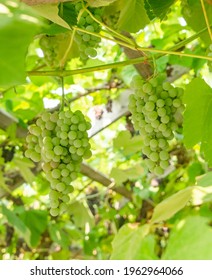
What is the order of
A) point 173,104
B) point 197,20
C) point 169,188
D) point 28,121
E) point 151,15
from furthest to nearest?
point 169,188 → point 28,121 → point 197,20 → point 151,15 → point 173,104

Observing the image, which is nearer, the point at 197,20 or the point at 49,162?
the point at 49,162

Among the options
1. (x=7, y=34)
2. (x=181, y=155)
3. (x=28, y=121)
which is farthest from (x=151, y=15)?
(x=181, y=155)

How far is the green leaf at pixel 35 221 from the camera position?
7.31 ft

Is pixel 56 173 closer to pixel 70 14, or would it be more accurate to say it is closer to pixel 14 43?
pixel 70 14

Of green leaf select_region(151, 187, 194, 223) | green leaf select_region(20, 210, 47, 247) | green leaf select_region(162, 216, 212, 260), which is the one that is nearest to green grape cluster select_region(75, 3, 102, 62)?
green leaf select_region(151, 187, 194, 223)

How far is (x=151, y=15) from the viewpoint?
1.13 meters

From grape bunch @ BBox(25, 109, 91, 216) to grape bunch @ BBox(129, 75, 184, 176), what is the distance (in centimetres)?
11

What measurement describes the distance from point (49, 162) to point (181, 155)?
168 centimetres

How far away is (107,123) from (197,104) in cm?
108

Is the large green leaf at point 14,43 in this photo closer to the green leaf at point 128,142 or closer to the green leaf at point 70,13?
the green leaf at point 70,13

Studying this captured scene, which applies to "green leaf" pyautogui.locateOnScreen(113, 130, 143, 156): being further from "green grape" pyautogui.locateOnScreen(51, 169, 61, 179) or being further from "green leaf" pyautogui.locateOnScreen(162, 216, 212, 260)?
"green leaf" pyautogui.locateOnScreen(162, 216, 212, 260)

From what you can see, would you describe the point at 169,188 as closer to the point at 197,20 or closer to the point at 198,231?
the point at 197,20

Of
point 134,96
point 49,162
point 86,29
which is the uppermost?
point 86,29
